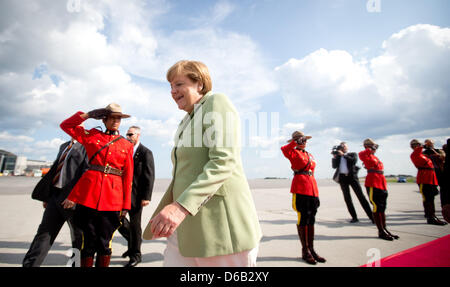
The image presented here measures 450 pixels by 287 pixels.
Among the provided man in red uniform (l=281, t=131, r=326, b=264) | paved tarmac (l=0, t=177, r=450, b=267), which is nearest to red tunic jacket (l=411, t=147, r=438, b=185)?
paved tarmac (l=0, t=177, r=450, b=267)

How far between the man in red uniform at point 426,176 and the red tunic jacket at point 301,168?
458 cm

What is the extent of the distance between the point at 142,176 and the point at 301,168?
2814mm

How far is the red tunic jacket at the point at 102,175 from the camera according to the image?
2641 mm

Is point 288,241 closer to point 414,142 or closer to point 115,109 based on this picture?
point 115,109

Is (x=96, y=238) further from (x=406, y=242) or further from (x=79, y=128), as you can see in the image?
(x=406, y=242)

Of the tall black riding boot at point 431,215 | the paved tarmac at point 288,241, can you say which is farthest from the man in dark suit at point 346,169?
the tall black riding boot at point 431,215

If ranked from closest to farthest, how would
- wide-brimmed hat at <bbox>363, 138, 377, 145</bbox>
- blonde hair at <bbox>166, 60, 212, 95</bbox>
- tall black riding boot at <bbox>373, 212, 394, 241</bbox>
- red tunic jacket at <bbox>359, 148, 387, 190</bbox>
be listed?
blonde hair at <bbox>166, 60, 212, 95</bbox>
tall black riding boot at <bbox>373, 212, 394, 241</bbox>
red tunic jacket at <bbox>359, 148, 387, 190</bbox>
wide-brimmed hat at <bbox>363, 138, 377, 145</bbox>

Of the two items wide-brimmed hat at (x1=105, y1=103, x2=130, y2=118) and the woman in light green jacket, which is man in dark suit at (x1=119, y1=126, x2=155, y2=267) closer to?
wide-brimmed hat at (x1=105, y1=103, x2=130, y2=118)

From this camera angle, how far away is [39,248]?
2.69 m

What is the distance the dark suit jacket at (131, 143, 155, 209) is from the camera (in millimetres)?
3799

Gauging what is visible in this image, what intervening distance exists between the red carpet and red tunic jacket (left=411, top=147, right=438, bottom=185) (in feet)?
20.0

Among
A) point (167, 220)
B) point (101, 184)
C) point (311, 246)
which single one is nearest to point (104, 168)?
point (101, 184)

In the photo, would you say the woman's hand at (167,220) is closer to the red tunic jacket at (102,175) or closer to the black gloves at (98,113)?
the red tunic jacket at (102,175)
